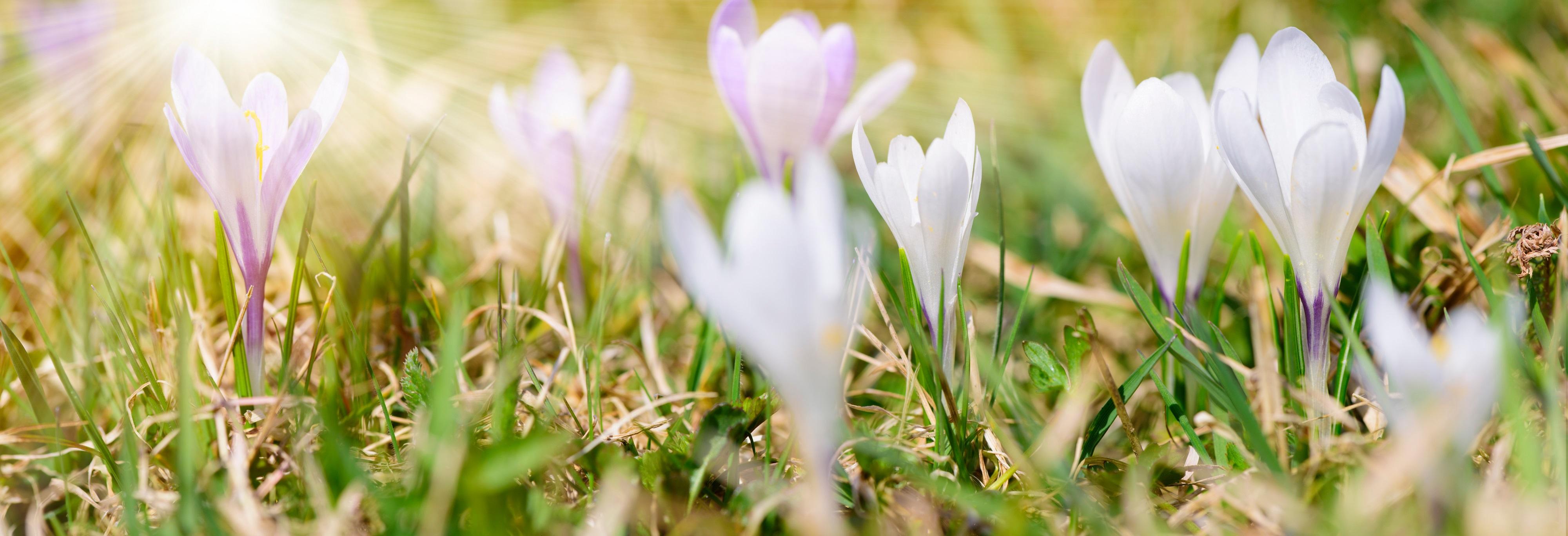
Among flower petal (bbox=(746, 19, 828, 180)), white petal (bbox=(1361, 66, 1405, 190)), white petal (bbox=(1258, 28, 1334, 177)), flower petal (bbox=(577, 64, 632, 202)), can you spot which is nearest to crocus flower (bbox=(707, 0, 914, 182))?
flower petal (bbox=(746, 19, 828, 180))

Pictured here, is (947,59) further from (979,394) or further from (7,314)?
(7,314)

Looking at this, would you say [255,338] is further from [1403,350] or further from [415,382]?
[1403,350]

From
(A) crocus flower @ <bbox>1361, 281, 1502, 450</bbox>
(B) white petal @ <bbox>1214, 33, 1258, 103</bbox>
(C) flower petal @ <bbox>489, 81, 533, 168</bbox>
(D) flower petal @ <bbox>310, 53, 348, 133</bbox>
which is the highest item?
(D) flower petal @ <bbox>310, 53, 348, 133</bbox>

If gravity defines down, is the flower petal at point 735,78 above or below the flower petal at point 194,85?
below

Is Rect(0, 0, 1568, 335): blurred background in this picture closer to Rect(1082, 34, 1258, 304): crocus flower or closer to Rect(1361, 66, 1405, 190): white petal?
Rect(1082, 34, 1258, 304): crocus flower

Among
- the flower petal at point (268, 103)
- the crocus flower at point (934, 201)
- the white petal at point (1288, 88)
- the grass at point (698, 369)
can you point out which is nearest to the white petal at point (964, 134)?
Result: the crocus flower at point (934, 201)

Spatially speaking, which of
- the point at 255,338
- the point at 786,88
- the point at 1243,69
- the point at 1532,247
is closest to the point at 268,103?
the point at 255,338

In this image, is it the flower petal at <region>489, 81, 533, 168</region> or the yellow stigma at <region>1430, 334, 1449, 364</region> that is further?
the flower petal at <region>489, 81, 533, 168</region>

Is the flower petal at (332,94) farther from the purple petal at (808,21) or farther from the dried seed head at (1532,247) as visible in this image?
the dried seed head at (1532,247)
